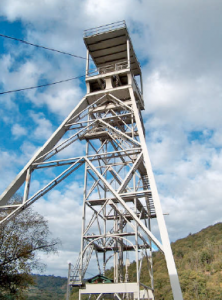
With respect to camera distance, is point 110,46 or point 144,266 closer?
point 110,46

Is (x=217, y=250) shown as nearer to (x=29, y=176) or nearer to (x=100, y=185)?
(x=100, y=185)

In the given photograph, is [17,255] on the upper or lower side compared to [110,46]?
lower

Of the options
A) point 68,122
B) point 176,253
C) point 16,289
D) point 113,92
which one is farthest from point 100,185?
point 176,253

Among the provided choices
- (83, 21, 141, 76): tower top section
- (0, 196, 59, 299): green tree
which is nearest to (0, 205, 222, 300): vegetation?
(0, 196, 59, 299): green tree

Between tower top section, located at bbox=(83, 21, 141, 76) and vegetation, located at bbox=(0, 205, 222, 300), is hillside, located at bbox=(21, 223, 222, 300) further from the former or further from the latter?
tower top section, located at bbox=(83, 21, 141, 76)

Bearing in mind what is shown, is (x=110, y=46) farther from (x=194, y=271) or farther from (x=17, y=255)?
(x=194, y=271)

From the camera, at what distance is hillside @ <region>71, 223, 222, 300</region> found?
148 feet

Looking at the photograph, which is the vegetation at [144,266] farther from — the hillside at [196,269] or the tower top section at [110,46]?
the tower top section at [110,46]

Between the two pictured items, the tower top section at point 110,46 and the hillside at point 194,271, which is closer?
the tower top section at point 110,46

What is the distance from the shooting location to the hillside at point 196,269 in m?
45.1

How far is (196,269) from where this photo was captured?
58.3 m

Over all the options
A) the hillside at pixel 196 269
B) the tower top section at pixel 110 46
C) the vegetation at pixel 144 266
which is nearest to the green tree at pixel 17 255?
the vegetation at pixel 144 266

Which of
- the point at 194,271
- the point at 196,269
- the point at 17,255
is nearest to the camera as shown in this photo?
the point at 17,255

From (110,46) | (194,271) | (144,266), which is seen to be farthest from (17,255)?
(144,266)
